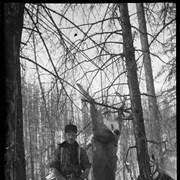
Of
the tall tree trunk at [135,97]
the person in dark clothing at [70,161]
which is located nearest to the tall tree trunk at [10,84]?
the tall tree trunk at [135,97]

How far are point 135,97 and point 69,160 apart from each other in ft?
4.54

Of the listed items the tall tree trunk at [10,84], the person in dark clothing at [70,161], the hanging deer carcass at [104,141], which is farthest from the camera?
the person in dark clothing at [70,161]

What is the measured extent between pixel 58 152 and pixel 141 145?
1290 mm

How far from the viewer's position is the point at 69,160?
3809 millimetres

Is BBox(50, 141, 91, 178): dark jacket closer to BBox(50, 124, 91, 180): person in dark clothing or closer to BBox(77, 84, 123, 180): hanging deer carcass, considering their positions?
BBox(50, 124, 91, 180): person in dark clothing

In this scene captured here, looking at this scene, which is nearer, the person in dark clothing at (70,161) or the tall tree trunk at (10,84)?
the tall tree trunk at (10,84)

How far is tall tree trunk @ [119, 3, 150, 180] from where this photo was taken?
3172mm

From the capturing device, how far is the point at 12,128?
1.62m

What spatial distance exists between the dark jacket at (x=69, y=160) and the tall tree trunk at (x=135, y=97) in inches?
38.3

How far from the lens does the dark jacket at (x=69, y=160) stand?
376cm

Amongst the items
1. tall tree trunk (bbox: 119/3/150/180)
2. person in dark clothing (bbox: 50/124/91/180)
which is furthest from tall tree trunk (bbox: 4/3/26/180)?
person in dark clothing (bbox: 50/124/91/180)

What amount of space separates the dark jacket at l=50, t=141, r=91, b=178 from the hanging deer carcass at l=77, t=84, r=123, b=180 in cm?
21

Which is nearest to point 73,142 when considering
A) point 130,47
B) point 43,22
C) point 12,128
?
point 130,47

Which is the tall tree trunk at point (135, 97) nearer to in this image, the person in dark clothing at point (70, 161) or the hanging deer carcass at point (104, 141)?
the hanging deer carcass at point (104, 141)
